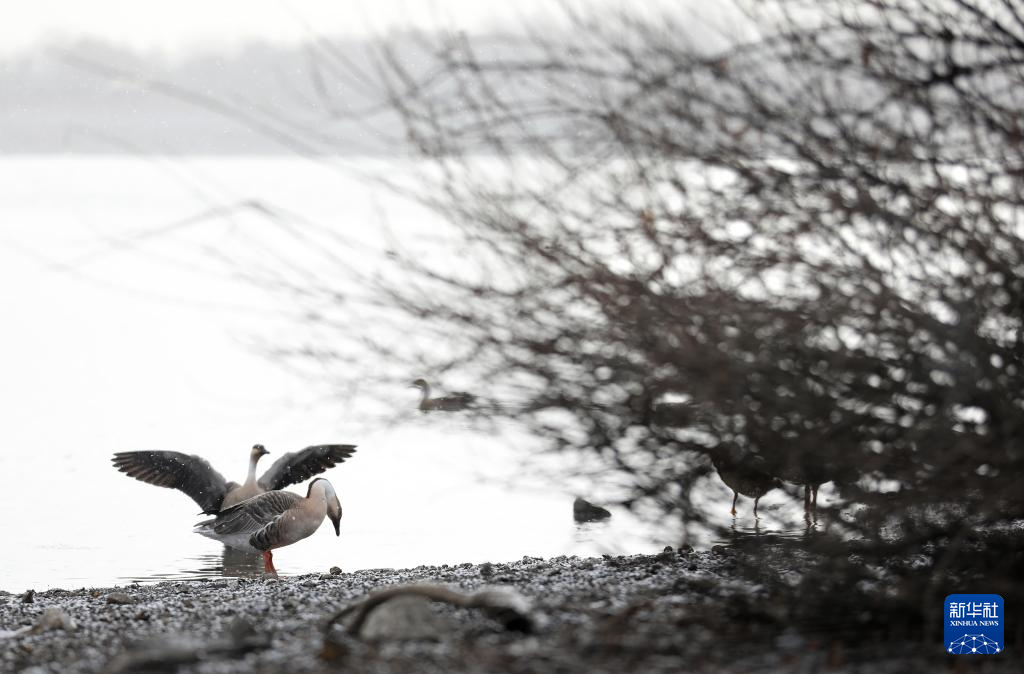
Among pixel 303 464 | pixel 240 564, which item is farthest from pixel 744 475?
pixel 303 464

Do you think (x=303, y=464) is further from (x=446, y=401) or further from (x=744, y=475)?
(x=446, y=401)

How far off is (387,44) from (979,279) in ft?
6.96

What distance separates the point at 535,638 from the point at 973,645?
1.43 metres

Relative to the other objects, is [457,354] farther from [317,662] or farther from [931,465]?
[931,465]

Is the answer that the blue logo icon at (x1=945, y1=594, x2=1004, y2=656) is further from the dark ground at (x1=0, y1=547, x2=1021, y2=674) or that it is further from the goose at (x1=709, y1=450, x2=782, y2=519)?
the goose at (x1=709, y1=450, x2=782, y2=519)

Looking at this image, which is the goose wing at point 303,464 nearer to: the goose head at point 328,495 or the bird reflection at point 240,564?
the bird reflection at point 240,564

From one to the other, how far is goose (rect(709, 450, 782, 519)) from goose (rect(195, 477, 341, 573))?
16.8 ft

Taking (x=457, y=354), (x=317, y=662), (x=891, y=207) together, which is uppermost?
Answer: (x=891, y=207)

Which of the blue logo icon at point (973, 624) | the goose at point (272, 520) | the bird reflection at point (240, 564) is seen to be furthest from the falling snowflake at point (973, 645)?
the goose at point (272, 520)

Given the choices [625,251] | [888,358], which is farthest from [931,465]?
[625,251]

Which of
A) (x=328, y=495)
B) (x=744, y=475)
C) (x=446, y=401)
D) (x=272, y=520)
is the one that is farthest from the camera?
(x=328, y=495)

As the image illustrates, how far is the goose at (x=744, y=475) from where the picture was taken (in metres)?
4.48

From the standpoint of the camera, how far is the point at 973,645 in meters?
3.80

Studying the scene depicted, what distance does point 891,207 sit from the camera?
158 inches
